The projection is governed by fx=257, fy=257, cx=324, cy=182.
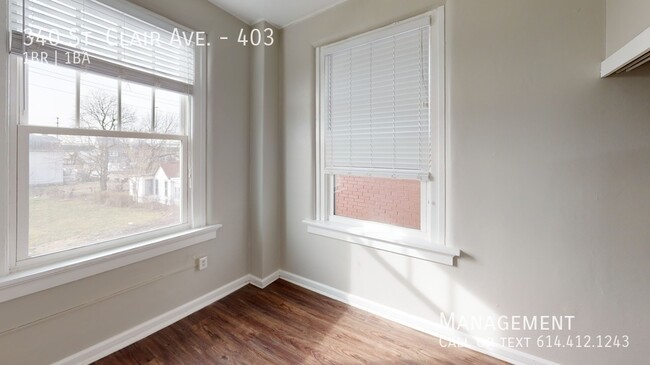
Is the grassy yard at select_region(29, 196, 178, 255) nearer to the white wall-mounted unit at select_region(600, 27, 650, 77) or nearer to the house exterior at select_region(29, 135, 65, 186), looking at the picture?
the house exterior at select_region(29, 135, 65, 186)

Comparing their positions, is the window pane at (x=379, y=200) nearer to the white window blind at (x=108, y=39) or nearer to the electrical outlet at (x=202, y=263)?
the electrical outlet at (x=202, y=263)

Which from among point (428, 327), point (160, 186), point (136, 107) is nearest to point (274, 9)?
point (136, 107)

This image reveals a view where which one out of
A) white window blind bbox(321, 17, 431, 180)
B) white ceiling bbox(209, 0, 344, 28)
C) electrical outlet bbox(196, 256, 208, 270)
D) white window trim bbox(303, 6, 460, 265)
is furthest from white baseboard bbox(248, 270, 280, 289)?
white ceiling bbox(209, 0, 344, 28)

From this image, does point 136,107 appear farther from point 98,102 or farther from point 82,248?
point 82,248

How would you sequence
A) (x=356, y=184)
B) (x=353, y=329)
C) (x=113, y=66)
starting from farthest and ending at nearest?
(x=356, y=184), (x=353, y=329), (x=113, y=66)

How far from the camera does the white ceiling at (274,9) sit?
2.24 meters

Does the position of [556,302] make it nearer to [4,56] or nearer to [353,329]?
[353,329]

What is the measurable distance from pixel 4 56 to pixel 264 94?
1.61 metres

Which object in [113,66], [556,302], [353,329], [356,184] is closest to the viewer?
[556,302]

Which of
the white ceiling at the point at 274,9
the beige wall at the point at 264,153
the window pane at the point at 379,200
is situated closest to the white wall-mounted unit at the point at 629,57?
the window pane at the point at 379,200

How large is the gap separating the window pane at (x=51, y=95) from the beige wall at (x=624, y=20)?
9.50 feet

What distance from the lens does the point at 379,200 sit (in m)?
2.22

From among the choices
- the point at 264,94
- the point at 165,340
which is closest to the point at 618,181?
the point at 264,94

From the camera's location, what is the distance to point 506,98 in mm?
1600
